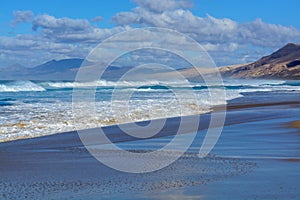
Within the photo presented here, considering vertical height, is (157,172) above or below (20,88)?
below

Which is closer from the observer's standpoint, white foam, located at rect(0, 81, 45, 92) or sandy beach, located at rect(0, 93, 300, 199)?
sandy beach, located at rect(0, 93, 300, 199)

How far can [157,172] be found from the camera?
10.4 meters

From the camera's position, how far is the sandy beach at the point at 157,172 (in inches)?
334

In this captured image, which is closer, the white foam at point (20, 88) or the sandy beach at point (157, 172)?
the sandy beach at point (157, 172)

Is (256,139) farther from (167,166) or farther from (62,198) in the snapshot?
(62,198)

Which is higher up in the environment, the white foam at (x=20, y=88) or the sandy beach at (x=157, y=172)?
the white foam at (x=20, y=88)

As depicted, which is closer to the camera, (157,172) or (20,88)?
(157,172)

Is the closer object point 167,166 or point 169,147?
point 167,166

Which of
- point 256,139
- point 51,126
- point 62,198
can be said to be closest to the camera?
point 62,198

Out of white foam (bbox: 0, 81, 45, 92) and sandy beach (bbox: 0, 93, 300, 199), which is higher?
white foam (bbox: 0, 81, 45, 92)

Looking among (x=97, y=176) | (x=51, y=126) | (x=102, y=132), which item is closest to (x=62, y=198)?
(x=97, y=176)

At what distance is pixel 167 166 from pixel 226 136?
6246 millimetres

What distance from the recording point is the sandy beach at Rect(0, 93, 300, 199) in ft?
27.8

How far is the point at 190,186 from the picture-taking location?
8.95 m
